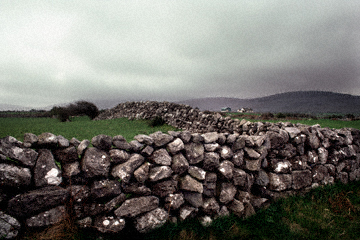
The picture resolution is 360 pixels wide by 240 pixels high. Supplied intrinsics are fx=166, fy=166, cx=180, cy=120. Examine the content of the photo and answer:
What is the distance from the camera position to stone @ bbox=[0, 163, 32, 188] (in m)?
2.43

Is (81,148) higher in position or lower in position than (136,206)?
higher

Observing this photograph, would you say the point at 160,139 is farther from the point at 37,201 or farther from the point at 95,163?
the point at 37,201

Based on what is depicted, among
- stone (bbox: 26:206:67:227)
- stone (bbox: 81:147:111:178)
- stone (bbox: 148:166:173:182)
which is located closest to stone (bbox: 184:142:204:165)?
stone (bbox: 148:166:173:182)

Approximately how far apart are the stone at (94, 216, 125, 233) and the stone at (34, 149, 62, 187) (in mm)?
980

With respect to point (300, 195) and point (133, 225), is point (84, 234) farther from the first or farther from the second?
point (300, 195)

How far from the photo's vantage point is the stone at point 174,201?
11.1ft

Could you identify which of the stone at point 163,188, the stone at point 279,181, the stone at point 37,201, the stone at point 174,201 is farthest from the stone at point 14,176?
the stone at point 279,181

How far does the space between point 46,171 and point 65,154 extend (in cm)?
36

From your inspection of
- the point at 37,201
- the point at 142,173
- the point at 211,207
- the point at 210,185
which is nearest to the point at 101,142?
the point at 142,173

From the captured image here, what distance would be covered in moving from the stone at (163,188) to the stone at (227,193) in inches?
47.2

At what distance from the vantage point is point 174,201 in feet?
11.2

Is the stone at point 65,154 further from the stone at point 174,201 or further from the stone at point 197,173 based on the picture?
the stone at point 197,173

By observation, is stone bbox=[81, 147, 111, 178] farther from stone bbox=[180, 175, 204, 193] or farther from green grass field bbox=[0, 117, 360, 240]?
stone bbox=[180, 175, 204, 193]

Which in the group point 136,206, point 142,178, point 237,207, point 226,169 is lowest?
point 237,207
